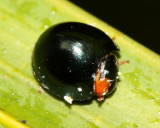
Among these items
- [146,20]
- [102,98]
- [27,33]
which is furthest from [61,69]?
[146,20]

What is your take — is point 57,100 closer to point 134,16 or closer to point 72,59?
point 72,59

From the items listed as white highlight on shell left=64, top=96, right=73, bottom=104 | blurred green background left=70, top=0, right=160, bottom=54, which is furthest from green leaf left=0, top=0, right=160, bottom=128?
blurred green background left=70, top=0, right=160, bottom=54

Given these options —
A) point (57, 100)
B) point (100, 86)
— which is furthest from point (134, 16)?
point (57, 100)

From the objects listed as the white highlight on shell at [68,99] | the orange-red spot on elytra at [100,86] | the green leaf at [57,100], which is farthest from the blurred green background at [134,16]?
the white highlight on shell at [68,99]

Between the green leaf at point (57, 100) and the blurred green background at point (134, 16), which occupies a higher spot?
the blurred green background at point (134, 16)

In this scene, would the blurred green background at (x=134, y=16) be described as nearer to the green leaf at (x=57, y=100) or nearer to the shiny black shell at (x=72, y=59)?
the green leaf at (x=57, y=100)

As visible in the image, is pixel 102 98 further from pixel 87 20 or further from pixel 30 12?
pixel 30 12
